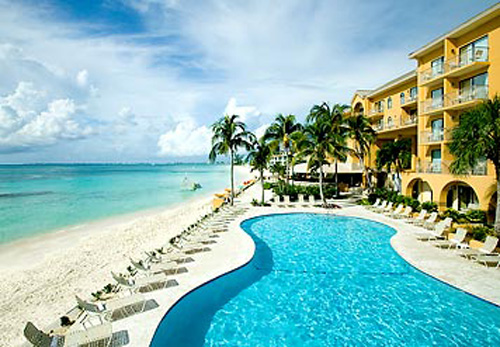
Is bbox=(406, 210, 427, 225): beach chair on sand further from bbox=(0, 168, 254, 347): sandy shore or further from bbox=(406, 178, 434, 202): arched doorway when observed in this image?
bbox=(0, 168, 254, 347): sandy shore

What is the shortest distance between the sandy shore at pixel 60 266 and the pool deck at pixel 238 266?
Result: 399cm

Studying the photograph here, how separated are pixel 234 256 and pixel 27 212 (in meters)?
30.1

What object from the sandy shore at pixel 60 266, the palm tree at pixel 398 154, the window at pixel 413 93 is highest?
the window at pixel 413 93

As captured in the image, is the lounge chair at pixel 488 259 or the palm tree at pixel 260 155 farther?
the palm tree at pixel 260 155

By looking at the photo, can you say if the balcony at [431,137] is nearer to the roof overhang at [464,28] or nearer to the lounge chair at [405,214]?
the lounge chair at [405,214]

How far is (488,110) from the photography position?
41.5 ft

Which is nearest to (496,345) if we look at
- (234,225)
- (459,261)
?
(459,261)

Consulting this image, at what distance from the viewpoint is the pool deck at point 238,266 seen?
673cm

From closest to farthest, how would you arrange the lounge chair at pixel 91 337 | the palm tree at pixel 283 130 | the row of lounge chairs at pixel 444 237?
1. the lounge chair at pixel 91 337
2. the row of lounge chairs at pixel 444 237
3. the palm tree at pixel 283 130

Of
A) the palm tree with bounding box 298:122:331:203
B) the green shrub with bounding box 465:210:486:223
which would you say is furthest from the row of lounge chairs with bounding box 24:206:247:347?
the green shrub with bounding box 465:210:486:223

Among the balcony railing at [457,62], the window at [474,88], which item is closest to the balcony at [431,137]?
the window at [474,88]

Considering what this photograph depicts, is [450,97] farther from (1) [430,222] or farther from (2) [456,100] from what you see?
(1) [430,222]

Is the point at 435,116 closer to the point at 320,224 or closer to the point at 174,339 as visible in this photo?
the point at 320,224

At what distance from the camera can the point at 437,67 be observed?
20.2 meters
